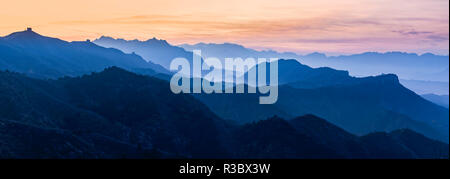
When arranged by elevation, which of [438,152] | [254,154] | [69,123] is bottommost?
[438,152]

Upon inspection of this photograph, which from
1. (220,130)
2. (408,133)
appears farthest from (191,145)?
(408,133)

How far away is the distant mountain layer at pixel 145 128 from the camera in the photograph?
89125 mm

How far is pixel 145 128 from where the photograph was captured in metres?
117

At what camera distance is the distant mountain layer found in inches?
3509

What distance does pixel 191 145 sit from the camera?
117 meters
